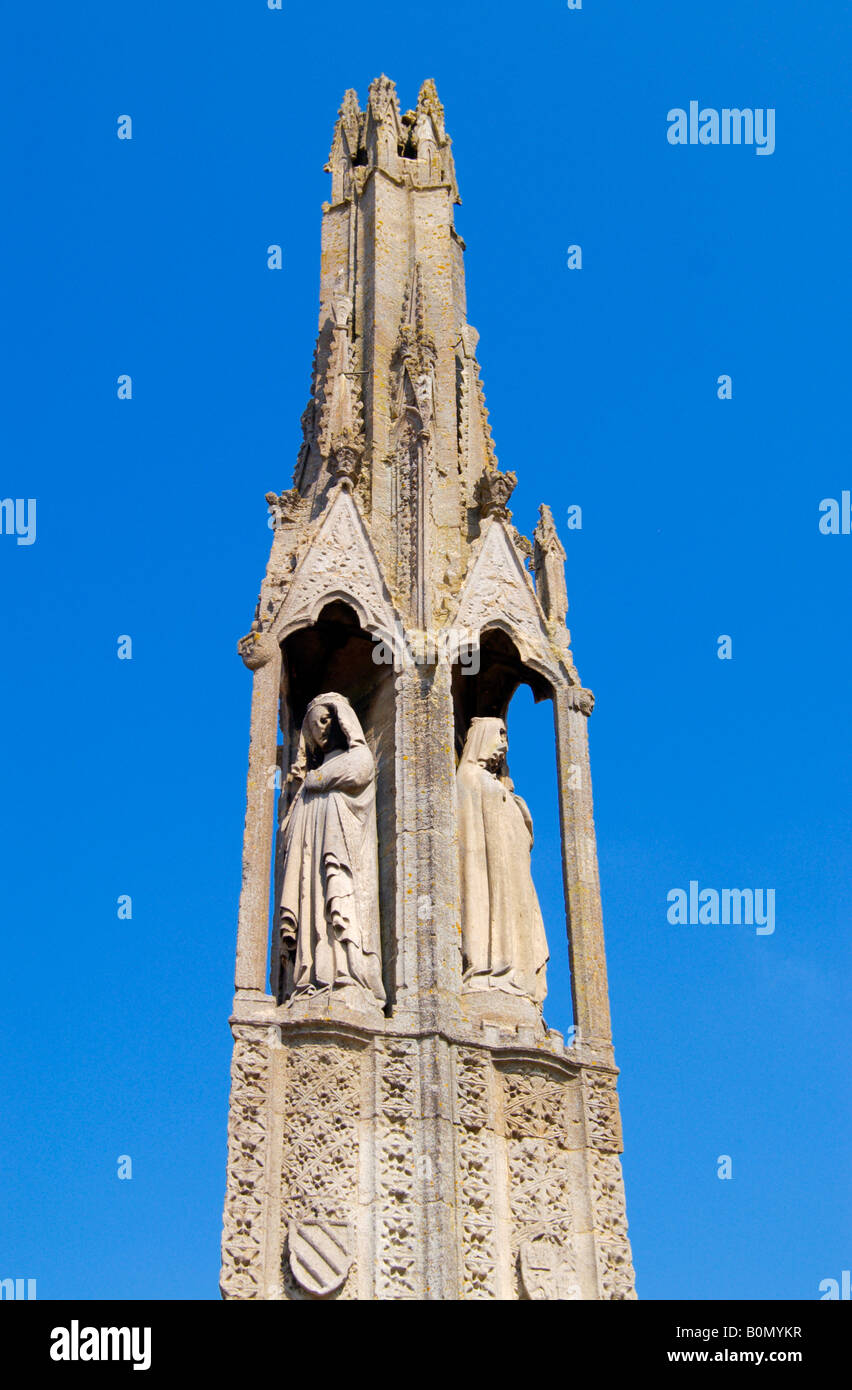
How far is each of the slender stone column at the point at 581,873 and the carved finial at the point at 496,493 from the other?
6.28 ft

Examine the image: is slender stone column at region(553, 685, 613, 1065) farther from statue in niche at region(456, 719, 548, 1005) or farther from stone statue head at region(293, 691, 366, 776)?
stone statue head at region(293, 691, 366, 776)

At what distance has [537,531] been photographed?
19062mm

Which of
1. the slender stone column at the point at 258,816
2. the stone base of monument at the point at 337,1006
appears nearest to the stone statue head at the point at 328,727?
the slender stone column at the point at 258,816

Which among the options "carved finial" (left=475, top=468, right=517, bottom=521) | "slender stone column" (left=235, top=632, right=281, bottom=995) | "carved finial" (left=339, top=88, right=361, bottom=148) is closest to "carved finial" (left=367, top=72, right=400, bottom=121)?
"carved finial" (left=339, top=88, right=361, bottom=148)

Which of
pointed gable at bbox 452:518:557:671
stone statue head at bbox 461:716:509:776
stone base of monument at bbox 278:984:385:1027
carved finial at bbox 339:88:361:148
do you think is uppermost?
carved finial at bbox 339:88:361:148

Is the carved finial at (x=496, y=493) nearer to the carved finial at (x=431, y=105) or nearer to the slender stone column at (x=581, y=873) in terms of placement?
the slender stone column at (x=581, y=873)

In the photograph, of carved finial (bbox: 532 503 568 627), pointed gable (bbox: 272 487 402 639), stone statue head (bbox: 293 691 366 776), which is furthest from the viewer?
carved finial (bbox: 532 503 568 627)

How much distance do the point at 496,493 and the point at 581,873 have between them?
157 inches

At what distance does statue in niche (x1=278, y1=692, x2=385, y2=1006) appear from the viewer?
15812 millimetres

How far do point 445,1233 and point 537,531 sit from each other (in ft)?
24.4

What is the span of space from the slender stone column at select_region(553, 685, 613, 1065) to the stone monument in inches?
1.0

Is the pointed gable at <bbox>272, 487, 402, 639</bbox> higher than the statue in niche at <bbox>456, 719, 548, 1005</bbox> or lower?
higher

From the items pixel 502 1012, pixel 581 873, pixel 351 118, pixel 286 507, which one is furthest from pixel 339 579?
pixel 351 118
